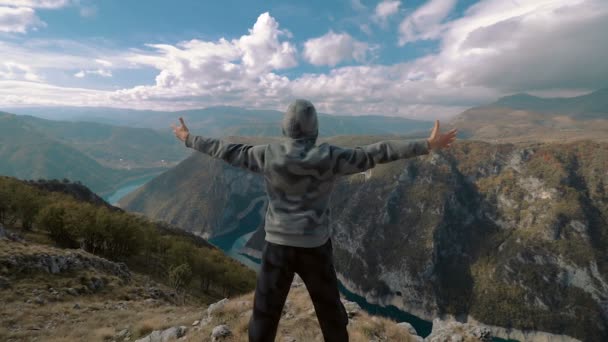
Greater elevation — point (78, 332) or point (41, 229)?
point (78, 332)

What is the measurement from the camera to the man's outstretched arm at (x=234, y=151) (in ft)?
16.3

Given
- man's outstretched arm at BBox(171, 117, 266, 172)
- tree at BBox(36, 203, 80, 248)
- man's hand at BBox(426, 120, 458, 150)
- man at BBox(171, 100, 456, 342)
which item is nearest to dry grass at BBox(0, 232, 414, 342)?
man at BBox(171, 100, 456, 342)

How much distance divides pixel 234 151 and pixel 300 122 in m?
1.29

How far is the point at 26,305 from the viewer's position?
1609 centimetres

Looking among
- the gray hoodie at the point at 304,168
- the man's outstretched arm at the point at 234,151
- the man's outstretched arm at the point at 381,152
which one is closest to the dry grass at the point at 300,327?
the gray hoodie at the point at 304,168

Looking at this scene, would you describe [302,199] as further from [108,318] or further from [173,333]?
[108,318]

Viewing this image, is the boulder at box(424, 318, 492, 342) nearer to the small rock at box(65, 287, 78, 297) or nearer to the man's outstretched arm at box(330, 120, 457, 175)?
the man's outstretched arm at box(330, 120, 457, 175)

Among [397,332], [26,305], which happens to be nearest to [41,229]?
[26,305]

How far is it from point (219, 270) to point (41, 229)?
104 ft

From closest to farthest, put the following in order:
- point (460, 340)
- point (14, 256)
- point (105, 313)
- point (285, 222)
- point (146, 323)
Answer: point (285, 222) < point (460, 340) < point (146, 323) < point (105, 313) < point (14, 256)

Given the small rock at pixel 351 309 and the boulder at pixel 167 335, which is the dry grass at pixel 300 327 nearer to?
the small rock at pixel 351 309

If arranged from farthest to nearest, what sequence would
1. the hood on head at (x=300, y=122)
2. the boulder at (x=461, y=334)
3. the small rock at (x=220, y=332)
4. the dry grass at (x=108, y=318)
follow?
1. the boulder at (x=461, y=334)
2. the dry grass at (x=108, y=318)
3. the small rock at (x=220, y=332)
4. the hood on head at (x=300, y=122)

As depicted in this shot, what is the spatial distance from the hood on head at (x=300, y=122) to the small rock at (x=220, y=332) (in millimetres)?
7094

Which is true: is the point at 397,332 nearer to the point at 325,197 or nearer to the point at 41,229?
the point at 325,197
